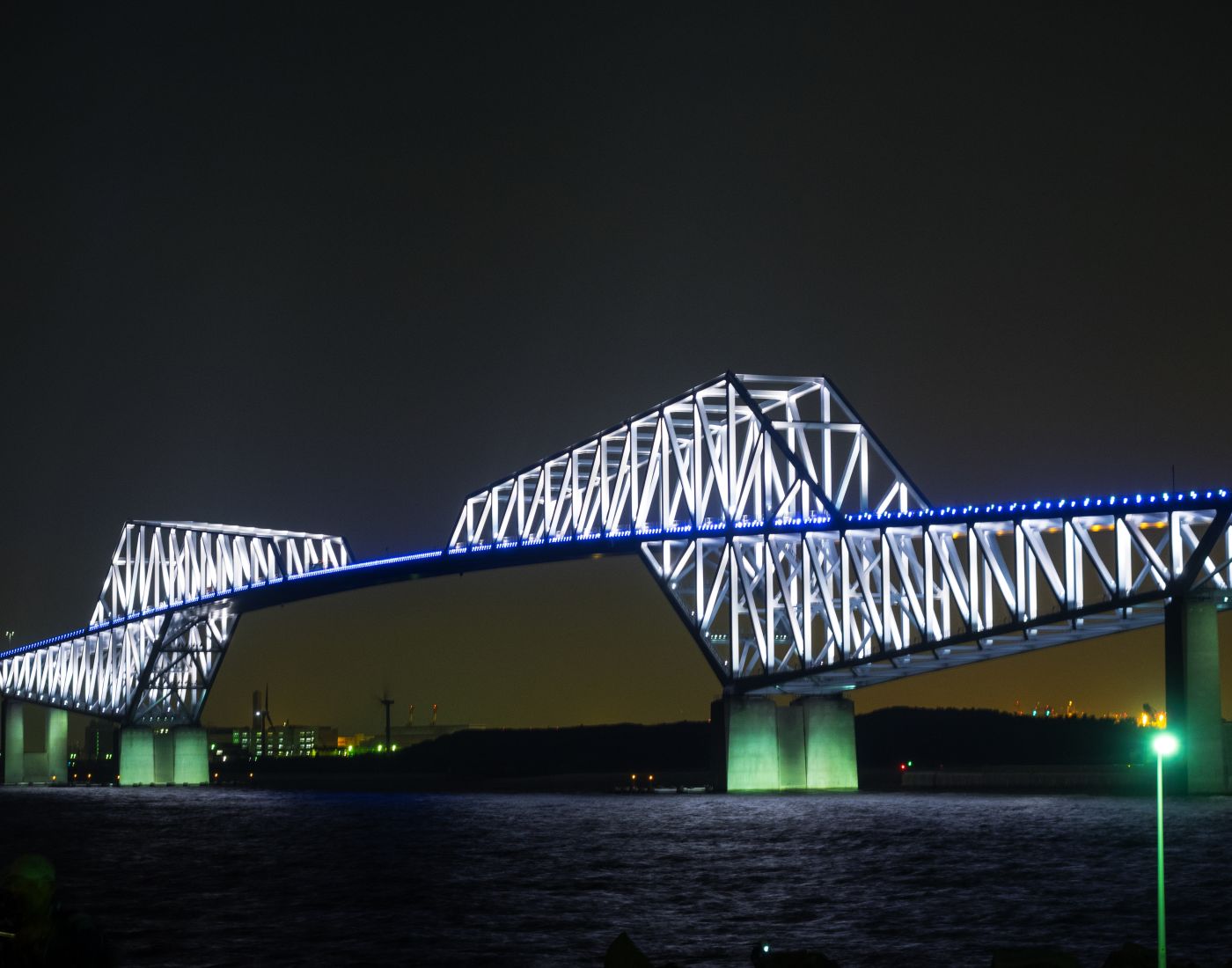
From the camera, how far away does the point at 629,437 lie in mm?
112688

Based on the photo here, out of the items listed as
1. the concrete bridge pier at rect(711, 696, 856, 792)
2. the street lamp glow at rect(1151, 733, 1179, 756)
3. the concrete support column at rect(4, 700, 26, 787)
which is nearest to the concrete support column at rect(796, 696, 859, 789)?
the concrete bridge pier at rect(711, 696, 856, 792)

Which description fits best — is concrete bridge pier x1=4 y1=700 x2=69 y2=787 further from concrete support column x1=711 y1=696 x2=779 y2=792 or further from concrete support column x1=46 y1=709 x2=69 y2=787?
concrete support column x1=711 y1=696 x2=779 y2=792

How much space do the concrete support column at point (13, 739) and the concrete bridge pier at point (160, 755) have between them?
34283mm

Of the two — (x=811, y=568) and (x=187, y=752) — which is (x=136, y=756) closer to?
(x=187, y=752)

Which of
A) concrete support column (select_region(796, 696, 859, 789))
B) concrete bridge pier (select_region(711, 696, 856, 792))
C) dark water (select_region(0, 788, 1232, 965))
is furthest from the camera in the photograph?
concrete support column (select_region(796, 696, 859, 789))

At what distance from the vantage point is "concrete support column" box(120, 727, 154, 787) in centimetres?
15875

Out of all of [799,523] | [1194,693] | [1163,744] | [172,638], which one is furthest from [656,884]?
[172,638]

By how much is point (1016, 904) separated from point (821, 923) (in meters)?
5.55

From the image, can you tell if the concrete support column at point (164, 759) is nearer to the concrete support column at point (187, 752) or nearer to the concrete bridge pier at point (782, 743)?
the concrete support column at point (187, 752)

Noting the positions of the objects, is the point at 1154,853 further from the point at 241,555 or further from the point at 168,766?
the point at 168,766

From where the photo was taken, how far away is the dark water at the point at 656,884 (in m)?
36.7

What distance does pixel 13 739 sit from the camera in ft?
629

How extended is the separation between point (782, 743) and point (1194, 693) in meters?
33.4

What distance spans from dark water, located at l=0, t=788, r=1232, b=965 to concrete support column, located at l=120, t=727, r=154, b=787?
233 feet
